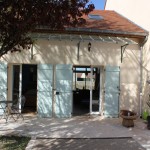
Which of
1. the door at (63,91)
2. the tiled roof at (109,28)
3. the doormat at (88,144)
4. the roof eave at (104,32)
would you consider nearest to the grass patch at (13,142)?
the doormat at (88,144)

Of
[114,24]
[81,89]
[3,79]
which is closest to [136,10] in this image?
[114,24]

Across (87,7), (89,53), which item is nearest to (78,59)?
(89,53)

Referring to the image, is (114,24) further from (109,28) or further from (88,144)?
(88,144)

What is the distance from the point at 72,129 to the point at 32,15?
5309mm

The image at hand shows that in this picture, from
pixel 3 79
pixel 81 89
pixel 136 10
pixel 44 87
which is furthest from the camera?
pixel 81 89

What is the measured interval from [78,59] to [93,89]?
1.55 m

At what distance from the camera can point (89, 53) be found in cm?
1127

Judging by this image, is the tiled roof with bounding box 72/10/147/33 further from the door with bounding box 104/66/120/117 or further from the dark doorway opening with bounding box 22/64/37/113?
the dark doorway opening with bounding box 22/64/37/113

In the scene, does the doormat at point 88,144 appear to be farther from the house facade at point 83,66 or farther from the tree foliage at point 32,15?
the house facade at point 83,66

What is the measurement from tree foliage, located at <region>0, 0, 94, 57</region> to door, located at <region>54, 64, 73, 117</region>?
616 cm

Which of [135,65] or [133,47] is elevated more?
[133,47]

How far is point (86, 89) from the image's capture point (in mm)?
13703

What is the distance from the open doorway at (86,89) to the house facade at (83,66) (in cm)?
4

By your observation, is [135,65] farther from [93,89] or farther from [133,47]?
[93,89]
